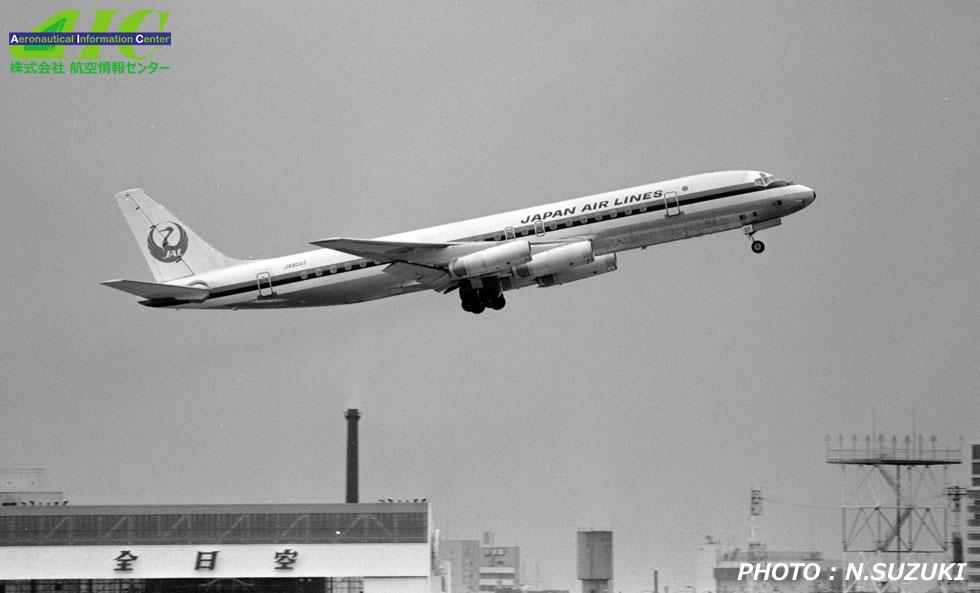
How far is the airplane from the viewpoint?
52438 mm

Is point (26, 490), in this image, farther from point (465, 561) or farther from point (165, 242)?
point (465, 561)

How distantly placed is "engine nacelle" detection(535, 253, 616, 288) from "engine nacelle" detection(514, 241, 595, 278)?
4.60ft

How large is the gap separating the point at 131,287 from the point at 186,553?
39.4 ft

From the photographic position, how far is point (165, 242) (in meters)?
60.8

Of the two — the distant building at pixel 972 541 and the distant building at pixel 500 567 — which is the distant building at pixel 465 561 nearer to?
the distant building at pixel 500 567

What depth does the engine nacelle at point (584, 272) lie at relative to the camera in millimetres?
54375

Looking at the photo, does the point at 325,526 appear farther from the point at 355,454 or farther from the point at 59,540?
the point at 355,454

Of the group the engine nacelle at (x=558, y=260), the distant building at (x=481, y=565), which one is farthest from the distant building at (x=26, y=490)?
the distant building at (x=481, y=565)

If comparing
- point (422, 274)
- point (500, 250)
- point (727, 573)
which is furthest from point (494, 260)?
Answer: point (727, 573)

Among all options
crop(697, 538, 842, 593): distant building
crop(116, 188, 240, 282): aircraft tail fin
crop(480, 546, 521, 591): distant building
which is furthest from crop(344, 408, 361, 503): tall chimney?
crop(480, 546, 521, 591): distant building

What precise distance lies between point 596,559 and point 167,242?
3366cm

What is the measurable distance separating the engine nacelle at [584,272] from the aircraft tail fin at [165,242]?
12.6 meters

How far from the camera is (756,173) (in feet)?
175

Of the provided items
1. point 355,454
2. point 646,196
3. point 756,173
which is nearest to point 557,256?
point 646,196
